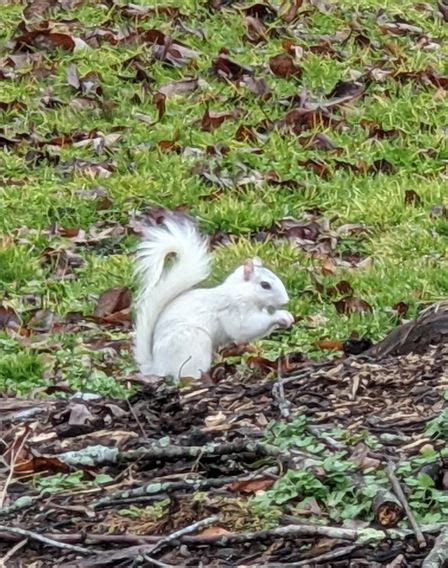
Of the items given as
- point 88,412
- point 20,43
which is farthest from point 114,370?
point 20,43

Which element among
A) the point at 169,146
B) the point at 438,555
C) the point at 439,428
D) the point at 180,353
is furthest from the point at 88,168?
the point at 438,555

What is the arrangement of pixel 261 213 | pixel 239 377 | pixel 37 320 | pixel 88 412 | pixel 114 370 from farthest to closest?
pixel 261 213, pixel 37 320, pixel 114 370, pixel 239 377, pixel 88 412

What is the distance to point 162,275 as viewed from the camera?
574 centimetres

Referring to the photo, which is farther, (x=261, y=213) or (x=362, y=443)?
(x=261, y=213)

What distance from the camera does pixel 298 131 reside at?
29.4ft

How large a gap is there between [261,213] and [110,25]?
3.38 metres

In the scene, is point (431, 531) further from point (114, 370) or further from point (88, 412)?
point (114, 370)

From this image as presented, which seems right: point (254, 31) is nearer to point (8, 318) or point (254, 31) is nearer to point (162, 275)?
point (8, 318)

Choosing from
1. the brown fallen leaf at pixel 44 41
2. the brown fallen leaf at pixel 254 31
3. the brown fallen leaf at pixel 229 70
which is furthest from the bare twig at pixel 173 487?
the brown fallen leaf at pixel 254 31

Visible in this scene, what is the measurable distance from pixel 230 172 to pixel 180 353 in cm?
308

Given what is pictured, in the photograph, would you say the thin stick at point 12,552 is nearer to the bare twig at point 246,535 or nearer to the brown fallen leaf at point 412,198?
the bare twig at point 246,535

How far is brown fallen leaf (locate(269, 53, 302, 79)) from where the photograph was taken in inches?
385

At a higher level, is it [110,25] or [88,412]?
[88,412]

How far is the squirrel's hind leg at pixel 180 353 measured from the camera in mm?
5398
